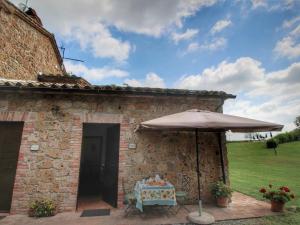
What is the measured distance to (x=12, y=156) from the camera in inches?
234

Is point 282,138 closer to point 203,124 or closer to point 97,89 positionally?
point 203,124

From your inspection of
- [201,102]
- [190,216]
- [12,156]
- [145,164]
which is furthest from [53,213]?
[201,102]

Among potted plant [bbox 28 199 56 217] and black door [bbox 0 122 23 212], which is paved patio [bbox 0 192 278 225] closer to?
potted plant [bbox 28 199 56 217]

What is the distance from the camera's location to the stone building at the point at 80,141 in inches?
217

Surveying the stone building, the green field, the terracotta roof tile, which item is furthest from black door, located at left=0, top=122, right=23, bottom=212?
the green field

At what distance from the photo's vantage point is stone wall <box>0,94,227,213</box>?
5500 millimetres

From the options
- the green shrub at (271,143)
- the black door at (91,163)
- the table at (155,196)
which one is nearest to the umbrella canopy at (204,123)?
the table at (155,196)

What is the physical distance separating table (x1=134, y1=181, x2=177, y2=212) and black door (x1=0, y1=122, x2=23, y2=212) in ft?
13.2

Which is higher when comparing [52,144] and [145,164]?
[52,144]

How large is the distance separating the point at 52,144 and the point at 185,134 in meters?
4.24

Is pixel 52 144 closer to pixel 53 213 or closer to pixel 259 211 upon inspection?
pixel 53 213

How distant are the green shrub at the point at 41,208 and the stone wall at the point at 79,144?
195 millimetres

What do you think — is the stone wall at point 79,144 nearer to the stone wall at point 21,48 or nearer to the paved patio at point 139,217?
the paved patio at point 139,217

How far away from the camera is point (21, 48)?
368 inches
